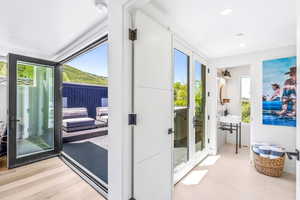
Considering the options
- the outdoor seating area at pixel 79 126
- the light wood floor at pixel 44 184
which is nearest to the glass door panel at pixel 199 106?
the light wood floor at pixel 44 184

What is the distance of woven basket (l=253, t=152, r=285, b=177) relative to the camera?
2.37 meters

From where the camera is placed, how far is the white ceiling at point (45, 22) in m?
1.64

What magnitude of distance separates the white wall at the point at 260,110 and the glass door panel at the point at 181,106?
1.45m

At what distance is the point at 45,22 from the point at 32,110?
1969 mm

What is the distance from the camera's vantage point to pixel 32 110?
3.05 metres

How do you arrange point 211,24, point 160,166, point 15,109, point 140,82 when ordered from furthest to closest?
1. point 15,109
2. point 211,24
3. point 160,166
4. point 140,82

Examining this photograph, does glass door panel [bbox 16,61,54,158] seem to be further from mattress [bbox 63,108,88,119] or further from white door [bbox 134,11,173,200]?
white door [bbox 134,11,173,200]

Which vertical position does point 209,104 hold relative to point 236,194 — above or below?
above

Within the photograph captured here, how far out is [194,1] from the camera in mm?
1436

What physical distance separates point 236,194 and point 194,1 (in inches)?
96.1

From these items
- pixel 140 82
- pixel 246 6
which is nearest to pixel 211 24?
pixel 246 6

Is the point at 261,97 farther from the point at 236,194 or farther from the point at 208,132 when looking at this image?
the point at 236,194

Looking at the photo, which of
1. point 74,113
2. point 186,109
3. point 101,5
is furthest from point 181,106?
point 74,113

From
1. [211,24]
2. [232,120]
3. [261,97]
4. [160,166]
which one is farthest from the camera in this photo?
[232,120]
